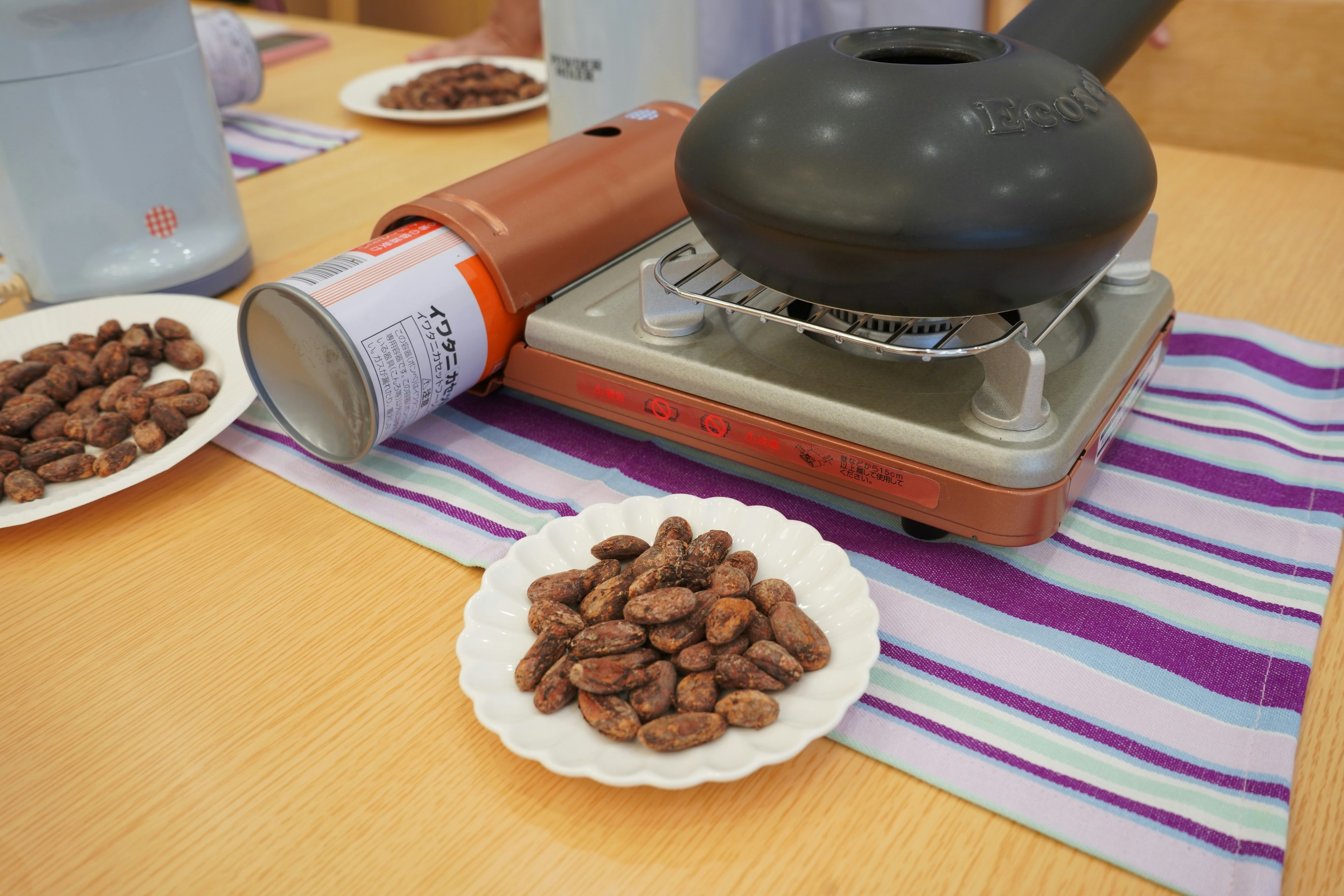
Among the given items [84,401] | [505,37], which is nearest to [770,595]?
[84,401]

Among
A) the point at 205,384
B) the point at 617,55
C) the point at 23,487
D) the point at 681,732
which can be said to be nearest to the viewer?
the point at 681,732

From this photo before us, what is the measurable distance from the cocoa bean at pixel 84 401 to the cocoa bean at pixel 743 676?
57 centimetres

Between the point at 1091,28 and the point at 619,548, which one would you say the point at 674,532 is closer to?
the point at 619,548

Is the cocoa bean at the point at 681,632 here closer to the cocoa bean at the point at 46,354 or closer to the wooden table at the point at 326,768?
the wooden table at the point at 326,768

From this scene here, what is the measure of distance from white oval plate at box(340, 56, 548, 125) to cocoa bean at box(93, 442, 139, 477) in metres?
0.80

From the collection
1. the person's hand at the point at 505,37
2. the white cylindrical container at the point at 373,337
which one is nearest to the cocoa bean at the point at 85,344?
the white cylindrical container at the point at 373,337

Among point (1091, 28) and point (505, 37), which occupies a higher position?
point (1091, 28)

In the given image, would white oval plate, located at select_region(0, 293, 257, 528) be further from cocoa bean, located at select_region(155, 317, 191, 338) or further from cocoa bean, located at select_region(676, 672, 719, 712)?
cocoa bean, located at select_region(676, 672, 719, 712)

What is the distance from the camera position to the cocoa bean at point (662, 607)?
1.61 ft

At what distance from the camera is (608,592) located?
0.51 m

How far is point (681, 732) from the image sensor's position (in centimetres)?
44

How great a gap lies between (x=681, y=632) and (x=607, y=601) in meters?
0.05

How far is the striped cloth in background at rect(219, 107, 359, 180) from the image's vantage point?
1262 millimetres

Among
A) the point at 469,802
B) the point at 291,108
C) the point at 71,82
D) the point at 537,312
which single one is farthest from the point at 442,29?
the point at 469,802
